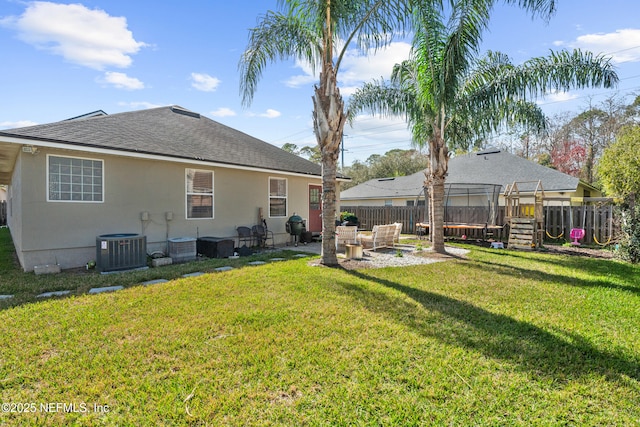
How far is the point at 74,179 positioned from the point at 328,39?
6.74 metres

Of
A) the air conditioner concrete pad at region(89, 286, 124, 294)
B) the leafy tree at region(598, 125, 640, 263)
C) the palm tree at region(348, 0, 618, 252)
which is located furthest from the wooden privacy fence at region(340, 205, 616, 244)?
the air conditioner concrete pad at region(89, 286, 124, 294)

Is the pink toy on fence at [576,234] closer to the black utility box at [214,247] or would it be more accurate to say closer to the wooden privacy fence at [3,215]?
the black utility box at [214,247]

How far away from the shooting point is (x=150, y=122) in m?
10.4

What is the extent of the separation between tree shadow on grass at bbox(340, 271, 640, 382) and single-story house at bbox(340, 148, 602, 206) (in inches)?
429

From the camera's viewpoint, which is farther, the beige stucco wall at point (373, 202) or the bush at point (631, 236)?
the beige stucco wall at point (373, 202)

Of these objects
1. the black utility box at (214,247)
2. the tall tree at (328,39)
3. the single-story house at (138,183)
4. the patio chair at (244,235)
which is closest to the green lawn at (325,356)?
the tall tree at (328,39)

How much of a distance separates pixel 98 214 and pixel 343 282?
6.17 metres

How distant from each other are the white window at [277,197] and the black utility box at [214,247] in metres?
2.68

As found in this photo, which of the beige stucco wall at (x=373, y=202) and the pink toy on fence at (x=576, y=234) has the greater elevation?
the beige stucco wall at (x=373, y=202)

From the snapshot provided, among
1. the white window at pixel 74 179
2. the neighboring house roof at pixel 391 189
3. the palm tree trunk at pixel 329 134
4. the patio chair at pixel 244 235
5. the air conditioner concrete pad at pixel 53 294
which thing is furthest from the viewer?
the neighboring house roof at pixel 391 189

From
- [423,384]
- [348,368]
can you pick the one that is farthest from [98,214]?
[423,384]

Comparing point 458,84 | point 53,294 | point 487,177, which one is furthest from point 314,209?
point 487,177

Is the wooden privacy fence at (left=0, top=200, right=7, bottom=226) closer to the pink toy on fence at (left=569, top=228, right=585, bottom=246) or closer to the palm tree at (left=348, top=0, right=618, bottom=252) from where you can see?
the palm tree at (left=348, top=0, right=618, bottom=252)

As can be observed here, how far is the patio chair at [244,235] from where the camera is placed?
1042 cm
